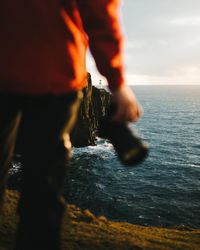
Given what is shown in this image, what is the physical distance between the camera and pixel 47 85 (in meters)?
1.83

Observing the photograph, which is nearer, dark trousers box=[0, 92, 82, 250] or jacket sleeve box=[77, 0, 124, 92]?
jacket sleeve box=[77, 0, 124, 92]

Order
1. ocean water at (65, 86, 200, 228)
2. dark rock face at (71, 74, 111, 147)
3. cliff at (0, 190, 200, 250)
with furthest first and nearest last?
1. dark rock face at (71, 74, 111, 147)
2. ocean water at (65, 86, 200, 228)
3. cliff at (0, 190, 200, 250)

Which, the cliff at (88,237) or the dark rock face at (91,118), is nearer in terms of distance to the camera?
the cliff at (88,237)

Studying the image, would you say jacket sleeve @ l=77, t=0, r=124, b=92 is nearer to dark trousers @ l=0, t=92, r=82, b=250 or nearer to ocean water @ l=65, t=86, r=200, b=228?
dark trousers @ l=0, t=92, r=82, b=250

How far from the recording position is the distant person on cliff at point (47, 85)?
176cm

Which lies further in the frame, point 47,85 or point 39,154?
point 39,154

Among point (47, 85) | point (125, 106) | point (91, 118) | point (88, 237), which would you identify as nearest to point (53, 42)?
point (47, 85)

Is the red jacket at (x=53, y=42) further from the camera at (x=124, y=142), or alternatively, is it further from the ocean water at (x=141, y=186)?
the ocean water at (x=141, y=186)

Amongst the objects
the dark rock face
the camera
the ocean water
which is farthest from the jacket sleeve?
the dark rock face

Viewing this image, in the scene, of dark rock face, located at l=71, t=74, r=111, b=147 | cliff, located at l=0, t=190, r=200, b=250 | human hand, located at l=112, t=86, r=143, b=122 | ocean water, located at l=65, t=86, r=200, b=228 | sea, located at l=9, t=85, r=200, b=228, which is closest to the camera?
human hand, located at l=112, t=86, r=143, b=122

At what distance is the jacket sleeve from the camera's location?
1.80 meters

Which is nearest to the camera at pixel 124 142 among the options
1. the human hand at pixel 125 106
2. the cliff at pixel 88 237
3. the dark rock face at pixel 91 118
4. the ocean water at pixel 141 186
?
the human hand at pixel 125 106

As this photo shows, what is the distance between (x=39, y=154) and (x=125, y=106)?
0.60m

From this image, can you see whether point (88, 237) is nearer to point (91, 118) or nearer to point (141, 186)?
point (141, 186)
